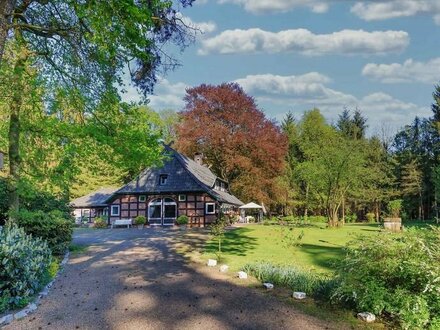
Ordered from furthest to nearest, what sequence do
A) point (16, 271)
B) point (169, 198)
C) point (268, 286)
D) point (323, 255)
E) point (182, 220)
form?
point (169, 198), point (182, 220), point (323, 255), point (268, 286), point (16, 271)

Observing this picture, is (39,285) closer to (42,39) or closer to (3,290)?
(3,290)

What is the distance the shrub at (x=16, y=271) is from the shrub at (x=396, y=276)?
5.64m

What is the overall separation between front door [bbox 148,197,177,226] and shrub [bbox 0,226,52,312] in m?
23.2

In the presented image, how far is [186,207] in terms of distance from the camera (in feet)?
102

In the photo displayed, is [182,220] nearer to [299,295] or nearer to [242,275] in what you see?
[242,275]

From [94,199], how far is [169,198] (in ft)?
Answer: 43.0

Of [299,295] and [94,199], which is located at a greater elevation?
[94,199]

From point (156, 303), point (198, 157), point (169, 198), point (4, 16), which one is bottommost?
point (156, 303)

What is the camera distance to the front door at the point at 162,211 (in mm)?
31484

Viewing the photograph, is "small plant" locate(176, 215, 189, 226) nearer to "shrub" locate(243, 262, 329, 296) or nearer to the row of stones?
the row of stones

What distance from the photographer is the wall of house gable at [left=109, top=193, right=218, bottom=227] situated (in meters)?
30.8

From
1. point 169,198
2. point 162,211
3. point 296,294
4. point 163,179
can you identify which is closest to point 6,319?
point 296,294

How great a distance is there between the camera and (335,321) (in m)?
6.36

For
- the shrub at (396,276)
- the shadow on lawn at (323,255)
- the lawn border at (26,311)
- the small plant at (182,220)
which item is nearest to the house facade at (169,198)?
the small plant at (182,220)
